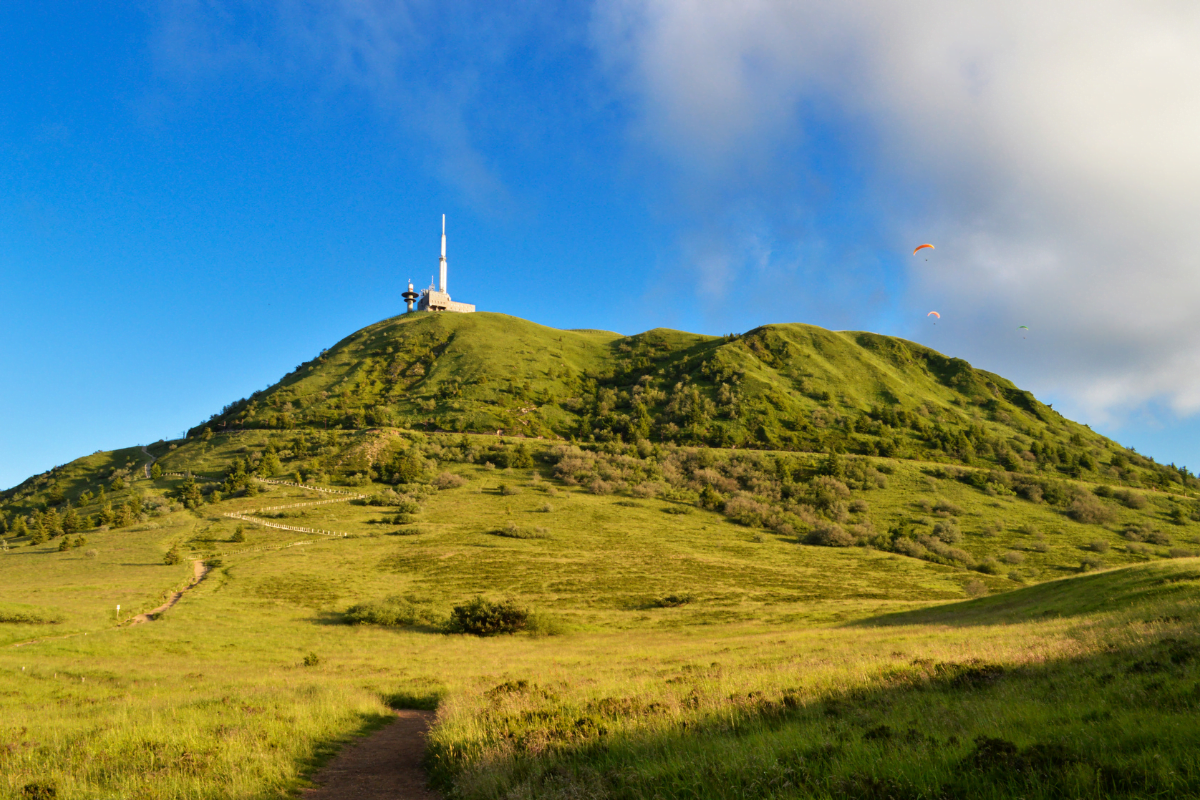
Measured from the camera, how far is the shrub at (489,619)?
128 feet

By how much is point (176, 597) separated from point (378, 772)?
44224mm

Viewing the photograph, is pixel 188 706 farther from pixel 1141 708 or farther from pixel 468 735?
pixel 1141 708

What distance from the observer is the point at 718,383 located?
152m

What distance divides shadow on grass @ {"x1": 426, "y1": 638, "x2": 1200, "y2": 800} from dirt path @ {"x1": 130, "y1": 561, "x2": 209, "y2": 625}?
38081mm

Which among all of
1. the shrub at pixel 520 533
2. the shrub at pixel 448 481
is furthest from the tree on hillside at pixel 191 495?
the shrub at pixel 520 533

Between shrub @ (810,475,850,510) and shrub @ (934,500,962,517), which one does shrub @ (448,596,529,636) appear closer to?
shrub @ (810,475,850,510)

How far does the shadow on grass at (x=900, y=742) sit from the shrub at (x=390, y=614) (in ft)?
107

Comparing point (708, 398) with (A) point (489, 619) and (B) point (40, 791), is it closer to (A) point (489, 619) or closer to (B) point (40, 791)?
(A) point (489, 619)

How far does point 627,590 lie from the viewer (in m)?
53.1

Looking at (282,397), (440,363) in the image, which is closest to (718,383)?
(440,363)

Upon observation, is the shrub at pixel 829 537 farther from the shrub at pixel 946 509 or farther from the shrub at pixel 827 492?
the shrub at pixel 946 509

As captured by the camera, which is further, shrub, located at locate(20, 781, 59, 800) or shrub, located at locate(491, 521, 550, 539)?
shrub, located at locate(491, 521, 550, 539)

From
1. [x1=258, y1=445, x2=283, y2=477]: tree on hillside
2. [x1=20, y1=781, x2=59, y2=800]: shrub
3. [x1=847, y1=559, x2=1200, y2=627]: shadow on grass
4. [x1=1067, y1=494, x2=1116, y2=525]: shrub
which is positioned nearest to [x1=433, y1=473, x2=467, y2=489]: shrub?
[x1=258, y1=445, x2=283, y2=477]: tree on hillside

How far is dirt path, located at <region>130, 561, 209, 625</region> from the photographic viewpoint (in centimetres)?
3821
